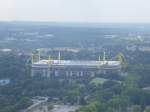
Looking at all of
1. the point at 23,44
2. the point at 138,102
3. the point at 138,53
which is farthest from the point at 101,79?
the point at 23,44

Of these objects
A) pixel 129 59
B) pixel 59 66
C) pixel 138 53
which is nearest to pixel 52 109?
pixel 59 66

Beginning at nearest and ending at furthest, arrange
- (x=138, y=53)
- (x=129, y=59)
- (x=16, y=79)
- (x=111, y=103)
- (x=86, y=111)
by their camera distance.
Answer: (x=86, y=111), (x=111, y=103), (x=16, y=79), (x=129, y=59), (x=138, y=53)

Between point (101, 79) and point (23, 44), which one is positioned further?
point (23, 44)

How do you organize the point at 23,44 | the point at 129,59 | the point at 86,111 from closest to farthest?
the point at 86,111
the point at 129,59
the point at 23,44

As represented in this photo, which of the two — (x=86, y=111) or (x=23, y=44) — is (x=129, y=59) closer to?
(x=23, y=44)

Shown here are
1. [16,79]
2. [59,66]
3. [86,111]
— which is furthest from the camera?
[59,66]

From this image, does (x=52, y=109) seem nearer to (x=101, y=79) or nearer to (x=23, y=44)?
(x=101, y=79)

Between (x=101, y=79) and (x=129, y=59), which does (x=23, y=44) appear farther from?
(x=101, y=79)

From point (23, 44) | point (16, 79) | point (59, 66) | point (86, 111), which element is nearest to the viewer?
point (86, 111)
